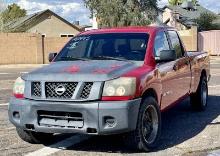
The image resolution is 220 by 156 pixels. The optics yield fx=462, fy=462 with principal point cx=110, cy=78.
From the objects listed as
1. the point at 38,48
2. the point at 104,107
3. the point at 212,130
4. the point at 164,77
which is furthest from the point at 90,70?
the point at 38,48

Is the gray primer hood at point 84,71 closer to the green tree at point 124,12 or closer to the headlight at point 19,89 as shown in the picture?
the headlight at point 19,89

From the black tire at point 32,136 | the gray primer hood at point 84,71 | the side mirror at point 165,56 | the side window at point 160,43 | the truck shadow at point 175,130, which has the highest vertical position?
the side window at point 160,43

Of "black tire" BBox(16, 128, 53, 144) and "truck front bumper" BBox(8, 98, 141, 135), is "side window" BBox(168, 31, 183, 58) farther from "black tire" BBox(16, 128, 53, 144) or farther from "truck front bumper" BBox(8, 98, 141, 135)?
"black tire" BBox(16, 128, 53, 144)

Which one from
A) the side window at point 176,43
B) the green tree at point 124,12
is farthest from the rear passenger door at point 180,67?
the green tree at point 124,12

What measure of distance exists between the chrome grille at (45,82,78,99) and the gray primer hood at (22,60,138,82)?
66 millimetres

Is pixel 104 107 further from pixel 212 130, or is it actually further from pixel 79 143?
pixel 212 130

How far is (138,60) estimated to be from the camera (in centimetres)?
695

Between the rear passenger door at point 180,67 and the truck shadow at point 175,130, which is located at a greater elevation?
the rear passenger door at point 180,67

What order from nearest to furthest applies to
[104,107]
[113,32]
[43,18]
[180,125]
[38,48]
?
[104,107], [113,32], [180,125], [38,48], [43,18]

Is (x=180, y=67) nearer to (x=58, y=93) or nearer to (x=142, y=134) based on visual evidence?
(x=142, y=134)

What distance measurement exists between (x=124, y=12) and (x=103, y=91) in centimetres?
3648

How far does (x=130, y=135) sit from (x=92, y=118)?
2.07 feet

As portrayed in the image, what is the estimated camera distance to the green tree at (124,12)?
137ft

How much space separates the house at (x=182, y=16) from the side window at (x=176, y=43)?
154 feet
